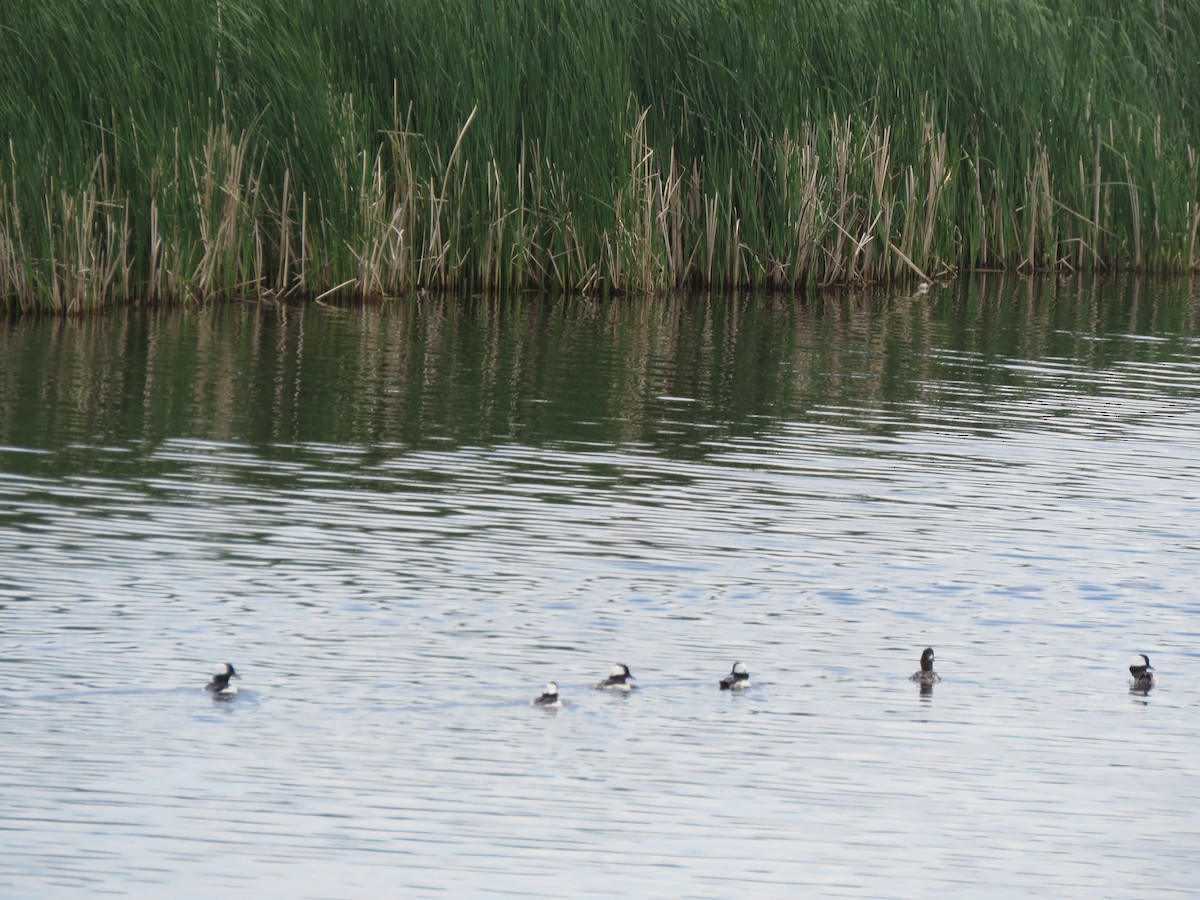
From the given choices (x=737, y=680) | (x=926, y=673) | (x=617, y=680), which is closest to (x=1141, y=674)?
(x=926, y=673)

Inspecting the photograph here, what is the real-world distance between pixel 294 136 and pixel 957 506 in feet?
26.5

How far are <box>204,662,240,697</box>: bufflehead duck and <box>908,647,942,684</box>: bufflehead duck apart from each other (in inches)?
102

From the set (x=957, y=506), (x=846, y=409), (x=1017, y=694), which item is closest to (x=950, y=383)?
(x=846, y=409)

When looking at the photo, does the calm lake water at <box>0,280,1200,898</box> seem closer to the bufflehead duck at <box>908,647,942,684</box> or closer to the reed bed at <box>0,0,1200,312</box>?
the bufflehead duck at <box>908,647,942,684</box>

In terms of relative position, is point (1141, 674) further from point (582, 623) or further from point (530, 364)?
point (530, 364)

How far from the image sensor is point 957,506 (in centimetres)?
1112

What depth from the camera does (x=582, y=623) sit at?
8.52 meters

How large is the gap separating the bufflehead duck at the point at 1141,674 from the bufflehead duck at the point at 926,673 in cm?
76

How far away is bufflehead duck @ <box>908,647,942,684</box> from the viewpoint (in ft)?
25.7

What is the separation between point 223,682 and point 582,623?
178 centimetres

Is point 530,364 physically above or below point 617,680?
above

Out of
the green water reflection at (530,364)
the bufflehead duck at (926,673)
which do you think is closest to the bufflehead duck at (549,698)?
the bufflehead duck at (926,673)

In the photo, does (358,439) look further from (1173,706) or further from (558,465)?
(1173,706)

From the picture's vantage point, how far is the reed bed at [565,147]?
16.3 meters
